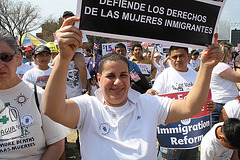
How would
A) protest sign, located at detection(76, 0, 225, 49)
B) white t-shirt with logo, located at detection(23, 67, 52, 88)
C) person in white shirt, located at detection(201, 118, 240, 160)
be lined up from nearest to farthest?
protest sign, located at detection(76, 0, 225, 49) → person in white shirt, located at detection(201, 118, 240, 160) → white t-shirt with logo, located at detection(23, 67, 52, 88)

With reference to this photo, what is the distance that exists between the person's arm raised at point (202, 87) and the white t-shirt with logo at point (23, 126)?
1206mm

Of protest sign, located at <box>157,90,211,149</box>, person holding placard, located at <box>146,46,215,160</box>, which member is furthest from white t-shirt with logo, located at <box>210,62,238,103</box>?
protest sign, located at <box>157,90,211,149</box>

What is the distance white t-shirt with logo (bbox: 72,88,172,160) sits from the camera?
64.5 inches

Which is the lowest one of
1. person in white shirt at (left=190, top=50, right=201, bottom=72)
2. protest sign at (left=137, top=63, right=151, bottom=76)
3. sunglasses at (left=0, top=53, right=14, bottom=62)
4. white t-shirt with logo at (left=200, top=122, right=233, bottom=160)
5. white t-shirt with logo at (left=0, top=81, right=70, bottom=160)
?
white t-shirt with logo at (left=200, top=122, right=233, bottom=160)

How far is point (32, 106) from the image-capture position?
1942 millimetres

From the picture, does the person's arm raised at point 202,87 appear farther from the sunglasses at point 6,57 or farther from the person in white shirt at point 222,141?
the sunglasses at point 6,57

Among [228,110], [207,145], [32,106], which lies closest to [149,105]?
[32,106]

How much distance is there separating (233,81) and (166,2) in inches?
105

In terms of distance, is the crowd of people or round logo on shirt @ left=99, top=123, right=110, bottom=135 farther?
round logo on shirt @ left=99, top=123, right=110, bottom=135

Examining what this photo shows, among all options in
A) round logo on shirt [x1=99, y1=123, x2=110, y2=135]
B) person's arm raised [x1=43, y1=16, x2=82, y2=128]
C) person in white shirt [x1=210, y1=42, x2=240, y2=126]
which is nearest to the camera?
person's arm raised [x1=43, y1=16, x2=82, y2=128]

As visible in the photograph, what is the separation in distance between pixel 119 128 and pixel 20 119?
0.90 m

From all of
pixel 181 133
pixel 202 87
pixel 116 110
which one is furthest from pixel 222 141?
pixel 116 110

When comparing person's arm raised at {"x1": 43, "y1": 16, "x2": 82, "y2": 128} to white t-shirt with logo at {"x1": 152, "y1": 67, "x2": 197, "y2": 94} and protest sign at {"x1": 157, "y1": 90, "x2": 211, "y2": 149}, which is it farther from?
white t-shirt with logo at {"x1": 152, "y1": 67, "x2": 197, "y2": 94}

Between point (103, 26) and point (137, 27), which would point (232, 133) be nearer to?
point (137, 27)
